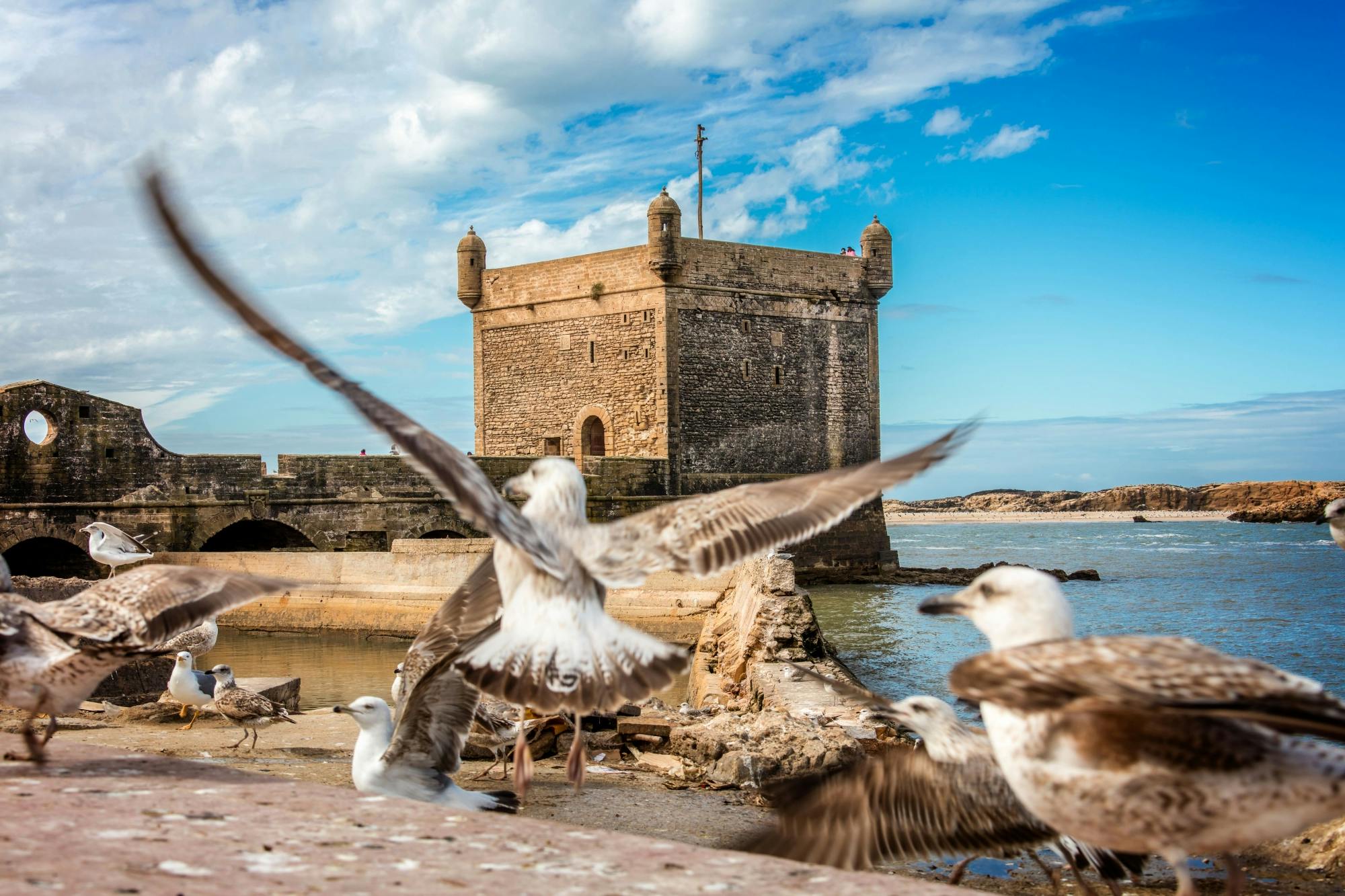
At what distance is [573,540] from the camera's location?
3.59 m

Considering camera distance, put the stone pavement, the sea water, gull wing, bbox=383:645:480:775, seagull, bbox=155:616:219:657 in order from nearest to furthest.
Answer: the stone pavement → gull wing, bbox=383:645:480:775 → seagull, bbox=155:616:219:657 → the sea water

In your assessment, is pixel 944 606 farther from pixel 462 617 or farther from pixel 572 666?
→ pixel 462 617

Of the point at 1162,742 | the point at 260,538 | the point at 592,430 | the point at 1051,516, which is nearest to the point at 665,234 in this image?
the point at 592,430

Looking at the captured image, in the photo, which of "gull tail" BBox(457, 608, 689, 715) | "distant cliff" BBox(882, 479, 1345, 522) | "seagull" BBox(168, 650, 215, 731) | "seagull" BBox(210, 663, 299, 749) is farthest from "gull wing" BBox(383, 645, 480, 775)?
"distant cliff" BBox(882, 479, 1345, 522)

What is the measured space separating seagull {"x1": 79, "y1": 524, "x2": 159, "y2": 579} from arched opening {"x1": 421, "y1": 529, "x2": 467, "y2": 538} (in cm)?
1101

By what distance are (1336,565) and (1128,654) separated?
4378cm

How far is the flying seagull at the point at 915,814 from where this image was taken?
3.33 metres

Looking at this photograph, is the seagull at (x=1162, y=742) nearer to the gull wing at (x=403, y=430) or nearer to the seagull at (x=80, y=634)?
the gull wing at (x=403, y=430)

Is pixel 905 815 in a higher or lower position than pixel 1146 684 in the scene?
lower

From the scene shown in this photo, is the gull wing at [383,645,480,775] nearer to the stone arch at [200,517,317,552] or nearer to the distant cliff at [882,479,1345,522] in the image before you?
the stone arch at [200,517,317,552]

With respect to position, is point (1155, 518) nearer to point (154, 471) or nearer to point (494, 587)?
point (154, 471)

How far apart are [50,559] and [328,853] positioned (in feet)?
72.7

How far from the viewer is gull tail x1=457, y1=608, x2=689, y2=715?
10.0ft

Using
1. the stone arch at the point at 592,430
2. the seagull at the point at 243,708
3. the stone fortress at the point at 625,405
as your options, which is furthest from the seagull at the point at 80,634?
the stone arch at the point at 592,430
